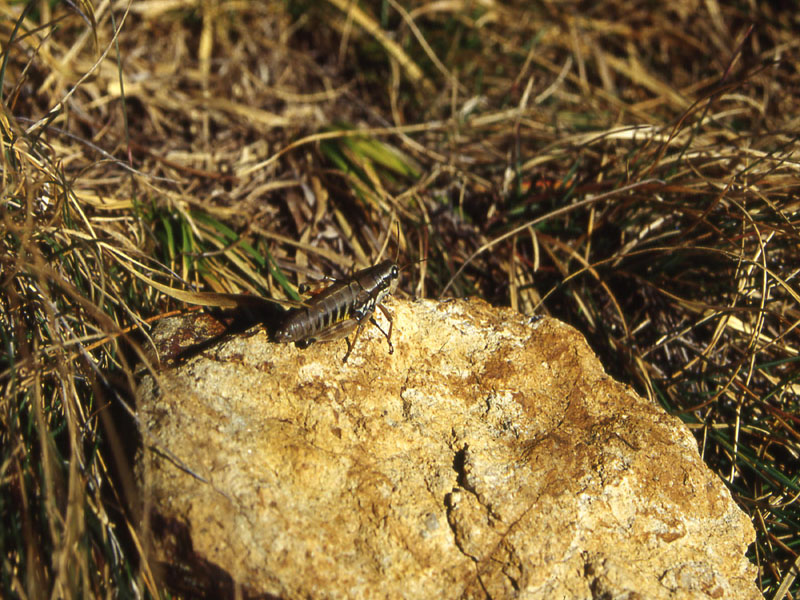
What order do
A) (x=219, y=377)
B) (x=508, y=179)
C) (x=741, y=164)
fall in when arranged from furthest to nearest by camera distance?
(x=508, y=179)
(x=741, y=164)
(x=219, y=377)

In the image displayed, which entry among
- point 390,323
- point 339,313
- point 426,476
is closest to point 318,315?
point 339,313

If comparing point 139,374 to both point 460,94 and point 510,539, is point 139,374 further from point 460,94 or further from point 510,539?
point 460,94

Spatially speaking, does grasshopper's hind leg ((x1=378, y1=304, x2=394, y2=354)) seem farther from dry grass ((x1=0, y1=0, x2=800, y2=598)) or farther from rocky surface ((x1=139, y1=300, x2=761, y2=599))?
dry grass ((x1=0, y1=0, x2=800, y2=598))

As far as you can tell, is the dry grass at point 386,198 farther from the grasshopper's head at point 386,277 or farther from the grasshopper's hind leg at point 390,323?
the grasshopper's hind leg at point 390,323

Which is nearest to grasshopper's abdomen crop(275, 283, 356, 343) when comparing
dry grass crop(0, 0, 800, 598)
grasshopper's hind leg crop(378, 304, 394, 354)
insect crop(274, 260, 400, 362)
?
insect crop(274, 260, 400, 362)

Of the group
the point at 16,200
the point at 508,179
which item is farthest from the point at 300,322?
the point at 508,179

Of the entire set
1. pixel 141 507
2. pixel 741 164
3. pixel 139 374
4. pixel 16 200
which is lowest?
pixel 741 164

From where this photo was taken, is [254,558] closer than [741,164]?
Yes
